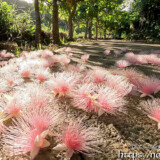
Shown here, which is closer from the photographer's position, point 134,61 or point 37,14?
point 134,61

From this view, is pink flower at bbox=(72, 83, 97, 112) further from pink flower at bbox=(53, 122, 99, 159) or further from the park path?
the park path

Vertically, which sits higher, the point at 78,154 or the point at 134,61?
the point at 134,61

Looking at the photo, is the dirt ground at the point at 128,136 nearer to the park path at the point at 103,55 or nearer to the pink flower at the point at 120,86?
the pink flower at the point at 120,86

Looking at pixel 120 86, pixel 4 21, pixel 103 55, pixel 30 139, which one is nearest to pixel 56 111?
pixel 30 139

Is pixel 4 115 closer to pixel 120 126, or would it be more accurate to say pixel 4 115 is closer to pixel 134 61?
pixel 120 126

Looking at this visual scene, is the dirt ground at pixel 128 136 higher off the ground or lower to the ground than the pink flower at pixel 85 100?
lower

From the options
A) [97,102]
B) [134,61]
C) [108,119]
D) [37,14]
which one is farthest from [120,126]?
[37,14]

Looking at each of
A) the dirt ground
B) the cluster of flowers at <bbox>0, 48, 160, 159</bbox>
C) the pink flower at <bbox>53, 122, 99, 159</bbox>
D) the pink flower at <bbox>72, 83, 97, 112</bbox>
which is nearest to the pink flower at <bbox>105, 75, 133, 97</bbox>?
the cluster of flowers at <bbox>0, 48, 160, 159</bbox>

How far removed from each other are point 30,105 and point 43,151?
1.14 feet

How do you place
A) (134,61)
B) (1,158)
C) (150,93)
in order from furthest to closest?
(134,61) → (150,93) → (1,158)

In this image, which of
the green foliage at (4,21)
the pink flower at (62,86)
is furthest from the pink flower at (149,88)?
the green foliage at (4,21)

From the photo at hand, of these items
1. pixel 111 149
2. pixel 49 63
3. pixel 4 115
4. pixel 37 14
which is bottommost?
pixel 111 149

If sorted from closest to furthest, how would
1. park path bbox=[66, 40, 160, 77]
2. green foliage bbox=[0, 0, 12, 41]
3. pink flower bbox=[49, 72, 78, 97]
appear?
pink flower bbox=[49, 72, 78, 97], park path bbox=[66, 40, 160, 77], green foliage bbox=[0, 0, 12, 41]

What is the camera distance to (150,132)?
31.0 inches
